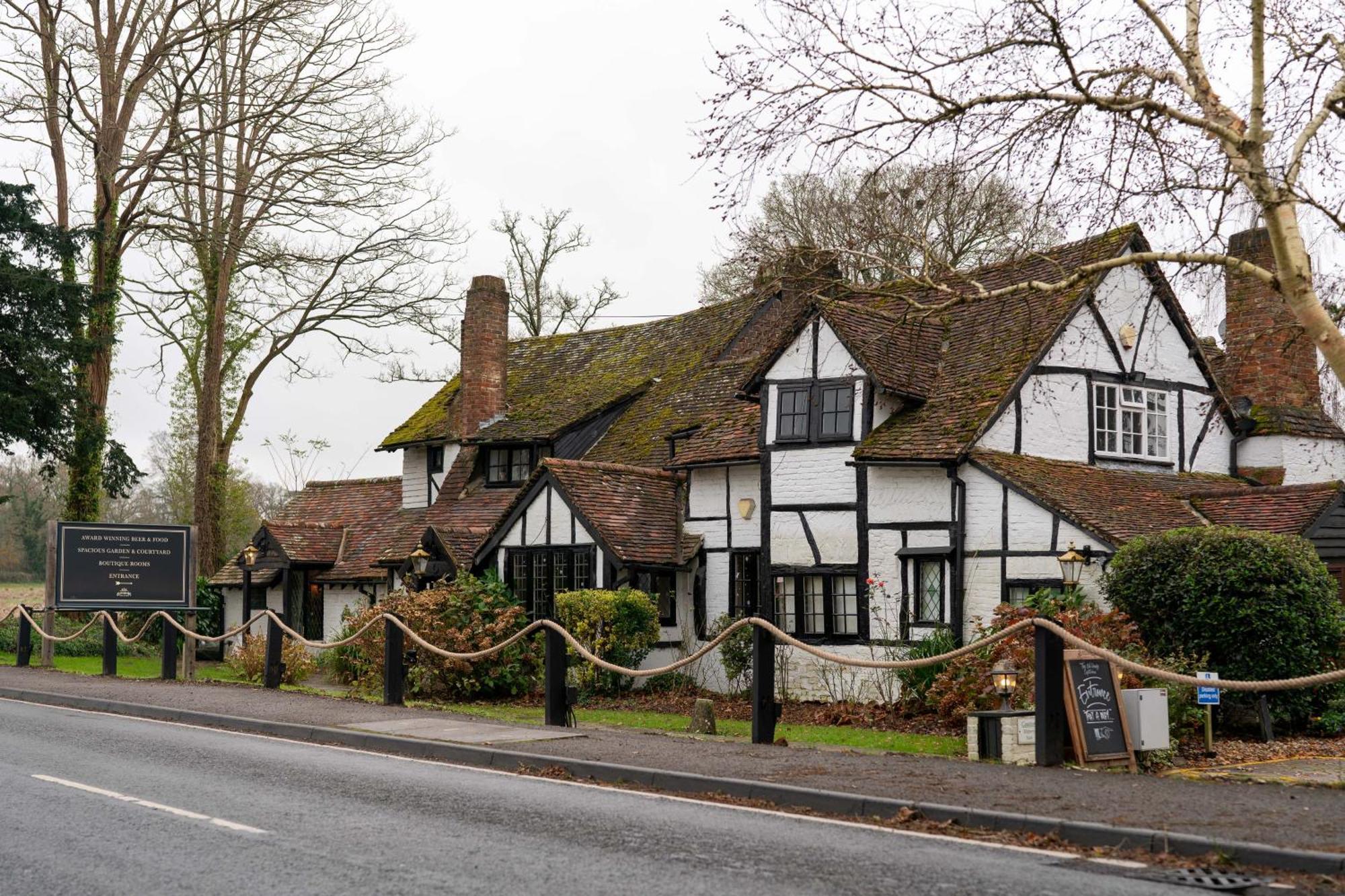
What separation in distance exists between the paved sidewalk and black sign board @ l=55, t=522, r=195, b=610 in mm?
9133

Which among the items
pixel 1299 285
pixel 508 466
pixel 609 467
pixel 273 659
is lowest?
pixel 273 659

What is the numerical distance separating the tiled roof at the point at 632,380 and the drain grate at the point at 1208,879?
21.2 metres

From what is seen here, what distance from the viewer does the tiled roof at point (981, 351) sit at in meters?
22.7

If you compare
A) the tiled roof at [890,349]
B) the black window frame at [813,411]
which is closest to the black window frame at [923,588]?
the black window frame at [813,411]

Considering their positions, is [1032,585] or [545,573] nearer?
[1032,585]

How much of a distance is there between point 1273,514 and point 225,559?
32808mm

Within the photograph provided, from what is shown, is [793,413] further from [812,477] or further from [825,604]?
[825,604]

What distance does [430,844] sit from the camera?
328 inches

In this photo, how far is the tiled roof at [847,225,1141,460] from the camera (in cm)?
2270

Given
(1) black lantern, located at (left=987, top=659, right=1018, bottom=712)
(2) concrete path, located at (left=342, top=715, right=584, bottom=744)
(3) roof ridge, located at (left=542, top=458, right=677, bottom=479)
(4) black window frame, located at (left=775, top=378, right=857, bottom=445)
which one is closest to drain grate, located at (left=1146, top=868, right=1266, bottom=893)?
(1) black lantern, located at (left=987, top=659, right=1018, bottom=712)

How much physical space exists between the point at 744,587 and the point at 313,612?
52.4ft

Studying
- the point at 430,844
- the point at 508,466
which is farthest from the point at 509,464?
the point at 430,844

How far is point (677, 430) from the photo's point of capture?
28875 millimetres

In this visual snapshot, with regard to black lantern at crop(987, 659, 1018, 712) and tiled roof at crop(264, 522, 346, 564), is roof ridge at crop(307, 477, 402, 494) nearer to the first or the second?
tiled roof at crop(264, 522, 346, 564)
